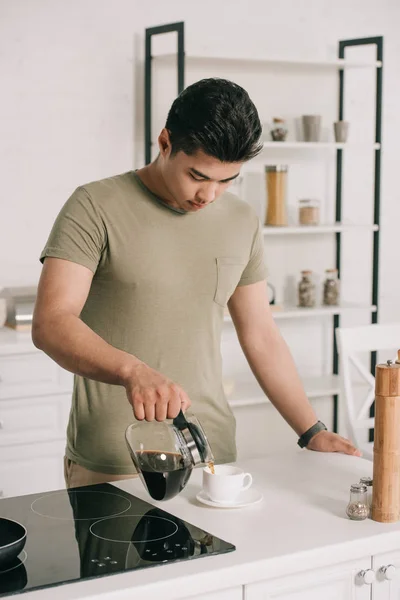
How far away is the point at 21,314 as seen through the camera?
364cm

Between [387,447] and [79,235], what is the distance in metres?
0.75

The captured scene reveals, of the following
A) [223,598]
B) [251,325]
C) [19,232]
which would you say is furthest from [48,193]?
[223,598]

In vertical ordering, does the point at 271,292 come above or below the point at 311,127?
below

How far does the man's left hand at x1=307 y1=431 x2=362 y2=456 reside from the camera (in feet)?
6.79

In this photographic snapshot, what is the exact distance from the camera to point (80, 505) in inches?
67.4

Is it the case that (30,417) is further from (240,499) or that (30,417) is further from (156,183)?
(240,499)

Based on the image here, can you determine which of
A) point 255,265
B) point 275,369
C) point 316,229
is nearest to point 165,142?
→ point 255,265

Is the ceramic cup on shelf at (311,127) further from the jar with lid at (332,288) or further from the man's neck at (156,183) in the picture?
the man's neck at (156,183)

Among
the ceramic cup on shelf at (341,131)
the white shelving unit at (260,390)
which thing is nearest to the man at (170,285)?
the white shelving unit at (260,390)

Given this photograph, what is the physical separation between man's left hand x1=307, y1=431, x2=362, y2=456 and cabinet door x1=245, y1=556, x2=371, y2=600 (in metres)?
0.50

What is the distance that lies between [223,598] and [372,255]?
10.7 feet

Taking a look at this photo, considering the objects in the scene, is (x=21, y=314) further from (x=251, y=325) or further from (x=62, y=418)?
(x=251, y=325)

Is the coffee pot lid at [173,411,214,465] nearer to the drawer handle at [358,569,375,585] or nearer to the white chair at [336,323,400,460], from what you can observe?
the drawer handle at [358,569,375,585]

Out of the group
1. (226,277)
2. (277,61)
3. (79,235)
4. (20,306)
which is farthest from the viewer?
(277,61)
